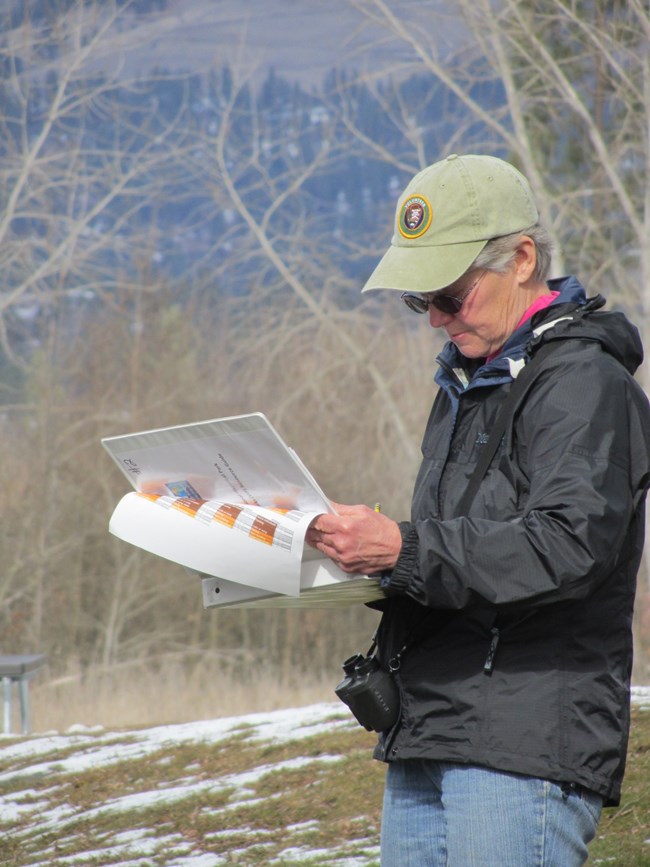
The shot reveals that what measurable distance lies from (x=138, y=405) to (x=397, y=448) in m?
4.61

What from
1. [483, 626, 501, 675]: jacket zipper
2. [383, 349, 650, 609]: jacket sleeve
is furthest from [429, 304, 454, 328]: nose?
[483, 626, 501, 675]: jacket zipper

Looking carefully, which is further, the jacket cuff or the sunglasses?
the sunglasses

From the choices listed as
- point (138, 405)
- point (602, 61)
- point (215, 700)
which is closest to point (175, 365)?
point (138, 405)

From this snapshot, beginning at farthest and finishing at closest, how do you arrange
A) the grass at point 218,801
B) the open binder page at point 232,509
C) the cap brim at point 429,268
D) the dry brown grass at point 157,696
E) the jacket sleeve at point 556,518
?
the dry brown grass at point 157,696
the grass at point 218,801
the cap brim at point 429,268
the open binder page at point 232,509
the jacket sleeve at point 556,518

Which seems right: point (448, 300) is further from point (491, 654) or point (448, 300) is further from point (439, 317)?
point (491, 654)

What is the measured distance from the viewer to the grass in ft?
14.5

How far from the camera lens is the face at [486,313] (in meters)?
2.09

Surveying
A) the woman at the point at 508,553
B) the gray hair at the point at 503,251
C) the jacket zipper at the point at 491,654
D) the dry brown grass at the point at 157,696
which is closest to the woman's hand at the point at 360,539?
the woman at the point at 508,553

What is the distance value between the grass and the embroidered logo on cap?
2617 mm

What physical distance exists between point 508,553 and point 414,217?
0.65 meters

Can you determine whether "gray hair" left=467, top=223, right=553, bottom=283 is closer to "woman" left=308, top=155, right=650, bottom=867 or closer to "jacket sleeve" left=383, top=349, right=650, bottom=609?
"woman" left=308, top=155, right=650, bottom=867

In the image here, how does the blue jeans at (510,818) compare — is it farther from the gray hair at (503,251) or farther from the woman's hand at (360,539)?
the gray hair at (503,251)

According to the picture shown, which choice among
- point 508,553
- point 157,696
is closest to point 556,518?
point 508,553

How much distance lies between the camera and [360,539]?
1.91m
